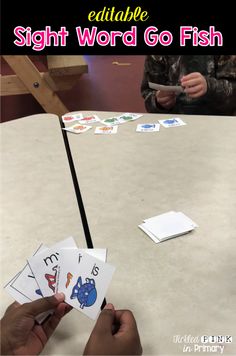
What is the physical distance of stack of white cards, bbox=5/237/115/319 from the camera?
Result: 2.56ft

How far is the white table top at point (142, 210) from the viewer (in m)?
0.79

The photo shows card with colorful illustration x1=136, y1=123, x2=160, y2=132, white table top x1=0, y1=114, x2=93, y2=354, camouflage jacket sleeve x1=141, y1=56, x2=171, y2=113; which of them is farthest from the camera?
camouflage jacket sleeve x1=141, y1=56, x2=171, y2=113

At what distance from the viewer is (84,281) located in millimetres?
791

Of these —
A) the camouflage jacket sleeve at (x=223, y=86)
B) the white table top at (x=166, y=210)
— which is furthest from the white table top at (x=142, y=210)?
the camouflage jacket sleeve at (x=223, y=86)

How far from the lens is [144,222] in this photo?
106 centimetres

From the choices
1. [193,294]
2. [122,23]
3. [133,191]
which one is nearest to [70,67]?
[122,23]

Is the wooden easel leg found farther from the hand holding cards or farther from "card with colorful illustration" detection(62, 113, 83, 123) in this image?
the hand holding cards

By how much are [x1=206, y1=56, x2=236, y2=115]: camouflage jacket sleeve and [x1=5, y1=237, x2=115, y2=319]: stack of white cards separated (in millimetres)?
1289

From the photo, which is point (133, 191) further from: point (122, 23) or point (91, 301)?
point (122, 23)

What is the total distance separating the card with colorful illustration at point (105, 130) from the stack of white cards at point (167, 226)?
25.2 inches

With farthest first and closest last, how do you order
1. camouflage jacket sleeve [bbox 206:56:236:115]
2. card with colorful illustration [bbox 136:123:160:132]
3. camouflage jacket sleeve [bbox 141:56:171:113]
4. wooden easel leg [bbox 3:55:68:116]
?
wooden easel leg [bbox 3:55:68:116]
camouflage jacket sleeve [bbox 141:56:171:113]
camouflage jacket sleeve [bbox 206:56:236:115]
card with colorful illustration [bbox 136:123:160:132]

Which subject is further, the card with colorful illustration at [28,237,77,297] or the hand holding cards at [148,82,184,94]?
the hand holding cards at [148,82,184,94]

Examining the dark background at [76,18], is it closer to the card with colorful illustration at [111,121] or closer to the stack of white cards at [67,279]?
the card with colorful illustration at [111,121]

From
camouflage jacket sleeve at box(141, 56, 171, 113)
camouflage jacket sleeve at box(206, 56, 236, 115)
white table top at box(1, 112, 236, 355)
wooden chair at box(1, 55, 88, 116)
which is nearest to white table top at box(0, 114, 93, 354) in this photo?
white table top at box(1, 112, 236, 355)
